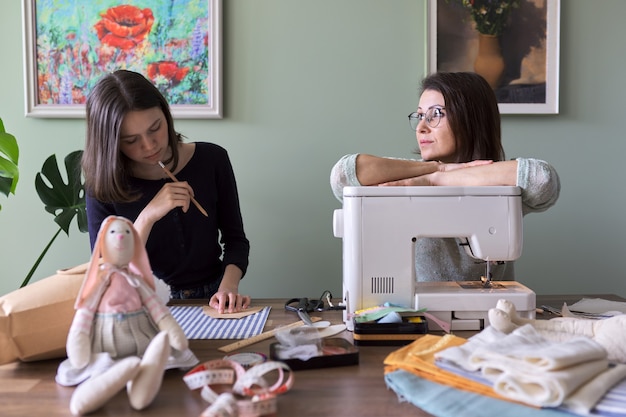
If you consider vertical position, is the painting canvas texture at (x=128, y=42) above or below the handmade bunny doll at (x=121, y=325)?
above

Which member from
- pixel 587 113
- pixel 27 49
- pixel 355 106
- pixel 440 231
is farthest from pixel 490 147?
pixel 27 49

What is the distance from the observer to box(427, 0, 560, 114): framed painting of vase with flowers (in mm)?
2059

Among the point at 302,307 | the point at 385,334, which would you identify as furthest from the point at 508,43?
the point at 385,334

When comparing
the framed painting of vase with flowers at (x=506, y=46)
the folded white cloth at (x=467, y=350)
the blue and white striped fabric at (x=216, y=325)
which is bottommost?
the blue and white striped fabric at (x=216, y=325)

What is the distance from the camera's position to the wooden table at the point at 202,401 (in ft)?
2.35

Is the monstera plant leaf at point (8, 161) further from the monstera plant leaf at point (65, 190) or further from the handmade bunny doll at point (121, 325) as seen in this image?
the handmade bunny doll at point (121, 325)

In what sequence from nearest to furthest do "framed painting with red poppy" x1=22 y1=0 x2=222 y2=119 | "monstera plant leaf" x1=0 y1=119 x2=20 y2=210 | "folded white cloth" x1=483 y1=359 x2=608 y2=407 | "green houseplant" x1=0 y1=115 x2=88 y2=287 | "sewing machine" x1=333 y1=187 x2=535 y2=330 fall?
"folded white cloth" x1=483 y1=359 x2=608 y2=407 < "sewing machine" x1=333 y1=187 x2=535 y2=330 < "monstera plant leaf" x1=0 y1=119 x2=20 y2=210 < "green houseplant" x1=0 y1=115 x2=88 y2=287 < "framed painting with red poppy" x1=22 y1=0 x2=222 y2=119

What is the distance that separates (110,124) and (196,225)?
0.42 m

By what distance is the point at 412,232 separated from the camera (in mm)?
1129

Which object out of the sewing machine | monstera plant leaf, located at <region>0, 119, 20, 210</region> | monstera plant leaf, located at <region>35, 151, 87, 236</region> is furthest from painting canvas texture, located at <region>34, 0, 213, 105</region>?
the sewing machine

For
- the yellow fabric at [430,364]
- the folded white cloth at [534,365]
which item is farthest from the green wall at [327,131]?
the folded white cloth at [534,365]

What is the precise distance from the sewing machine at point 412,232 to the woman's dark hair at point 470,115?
391mm

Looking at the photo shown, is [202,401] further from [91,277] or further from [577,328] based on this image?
[577,328]

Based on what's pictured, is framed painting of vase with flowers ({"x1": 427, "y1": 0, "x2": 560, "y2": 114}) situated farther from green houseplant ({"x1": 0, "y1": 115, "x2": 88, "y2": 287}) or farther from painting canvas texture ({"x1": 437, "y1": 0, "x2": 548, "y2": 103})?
green houseplant ({"x1": 0, "y1": 115, "x2": 88, "y2": 287})
